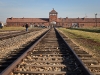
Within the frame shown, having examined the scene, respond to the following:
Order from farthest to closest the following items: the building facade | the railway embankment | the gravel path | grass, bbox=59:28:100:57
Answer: the building facade, grass, bbox=59:28:100:57, the railway embankment, the gravel path

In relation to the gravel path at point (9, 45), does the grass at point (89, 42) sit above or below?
below

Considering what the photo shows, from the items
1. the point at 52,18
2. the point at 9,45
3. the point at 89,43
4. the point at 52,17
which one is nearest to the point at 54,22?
the point at 52,18

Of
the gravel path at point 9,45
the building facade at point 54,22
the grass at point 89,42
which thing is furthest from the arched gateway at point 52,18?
the gravel path at point 9,45

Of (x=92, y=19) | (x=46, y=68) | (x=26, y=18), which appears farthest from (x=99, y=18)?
(x=46, y=68)

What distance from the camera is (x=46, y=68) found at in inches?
229

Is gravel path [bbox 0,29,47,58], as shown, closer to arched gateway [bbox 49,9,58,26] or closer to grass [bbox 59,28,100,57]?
Answer: grass [bbox 59,28,100,57]

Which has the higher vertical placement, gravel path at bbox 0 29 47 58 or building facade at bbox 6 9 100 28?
gravel path at bbox 0 29 47 58

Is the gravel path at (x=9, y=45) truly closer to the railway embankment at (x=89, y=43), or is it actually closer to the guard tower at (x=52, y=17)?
the railway embankment at (x=89, y=43)

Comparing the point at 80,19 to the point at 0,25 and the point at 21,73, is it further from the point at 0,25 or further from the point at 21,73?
the point at 21,73

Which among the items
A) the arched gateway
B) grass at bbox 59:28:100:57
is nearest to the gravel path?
grass at bbox 59:28:100:57

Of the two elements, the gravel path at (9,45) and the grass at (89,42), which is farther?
the grass at (89,42)

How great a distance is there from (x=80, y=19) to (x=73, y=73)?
461ft

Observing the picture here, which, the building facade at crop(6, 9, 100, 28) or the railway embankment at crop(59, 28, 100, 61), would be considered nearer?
the railway embankment at crop(59, 28, 100, 61)

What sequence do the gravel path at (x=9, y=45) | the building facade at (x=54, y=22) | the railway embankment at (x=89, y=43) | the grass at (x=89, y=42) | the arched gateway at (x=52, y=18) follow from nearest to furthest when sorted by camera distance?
the gravel path at (x=9, y=45), the railway embankment at (x=89, y=43), the grass at (x=89, y=42), the arched gateway at (x=52, y=18), the building facade at (x=54, y=22)
